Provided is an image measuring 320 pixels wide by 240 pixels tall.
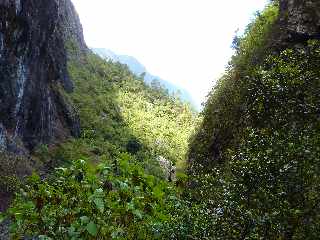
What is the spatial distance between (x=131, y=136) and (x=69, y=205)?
214 ft

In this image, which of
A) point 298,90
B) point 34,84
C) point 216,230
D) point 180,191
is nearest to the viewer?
point 216,230

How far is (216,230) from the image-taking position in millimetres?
8945

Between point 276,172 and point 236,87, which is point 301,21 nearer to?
point 236,87

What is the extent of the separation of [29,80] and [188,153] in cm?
1737

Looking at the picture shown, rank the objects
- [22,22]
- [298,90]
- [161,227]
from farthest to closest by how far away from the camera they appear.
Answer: [22,22]
[298,90]
[161,227]

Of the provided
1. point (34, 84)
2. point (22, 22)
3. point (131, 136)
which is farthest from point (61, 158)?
point (131, 136)

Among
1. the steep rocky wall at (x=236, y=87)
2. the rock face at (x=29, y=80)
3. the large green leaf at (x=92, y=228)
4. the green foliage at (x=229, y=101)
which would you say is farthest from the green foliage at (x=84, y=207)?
the rock face at (x=29, y=80)

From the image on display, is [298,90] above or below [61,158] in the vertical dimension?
above

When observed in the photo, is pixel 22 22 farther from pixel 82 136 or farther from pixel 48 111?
pixel 82 136

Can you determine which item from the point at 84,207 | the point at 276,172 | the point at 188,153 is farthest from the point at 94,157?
the point at 84,207

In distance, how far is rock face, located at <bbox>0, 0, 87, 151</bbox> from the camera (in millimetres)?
38562

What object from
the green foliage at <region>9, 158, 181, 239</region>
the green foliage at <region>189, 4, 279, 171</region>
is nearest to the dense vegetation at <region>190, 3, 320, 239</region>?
the green foliage at <region>9, 158, 181, 239</region>

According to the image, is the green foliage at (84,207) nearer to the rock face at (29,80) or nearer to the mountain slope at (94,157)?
the mountain slope at (94,157)

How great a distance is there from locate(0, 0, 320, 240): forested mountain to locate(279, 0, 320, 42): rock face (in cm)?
6
